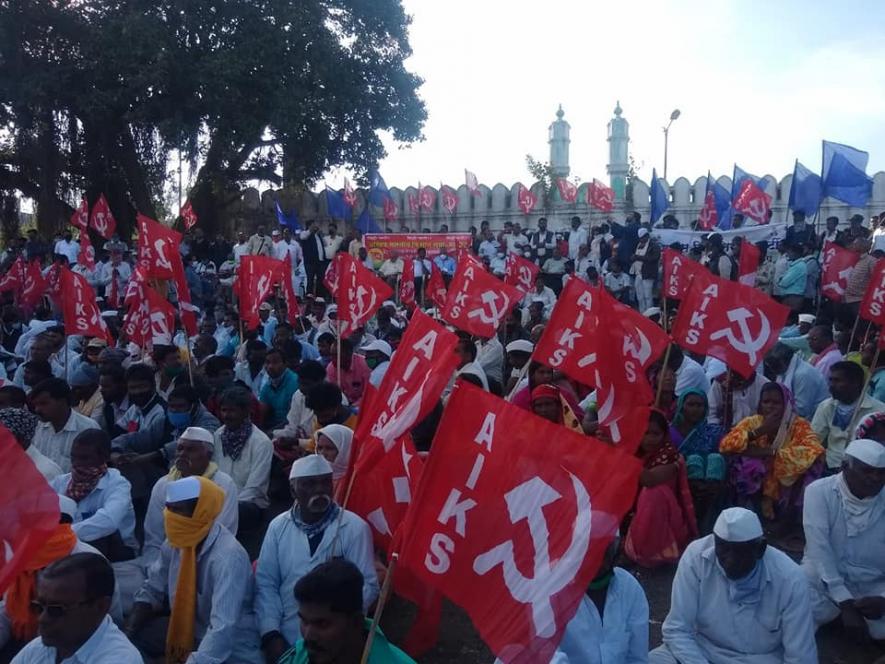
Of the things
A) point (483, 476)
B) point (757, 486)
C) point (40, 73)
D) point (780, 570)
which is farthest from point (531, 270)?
point (40, 73)

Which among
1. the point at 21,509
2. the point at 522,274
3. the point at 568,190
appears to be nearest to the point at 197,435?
the point at 21,509

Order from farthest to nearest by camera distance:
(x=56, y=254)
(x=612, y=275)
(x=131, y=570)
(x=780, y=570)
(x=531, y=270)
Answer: (x=56, y=254), (x=612, y=275), (x=531, y=270), (x=131, y=570), (x=780, y=570)

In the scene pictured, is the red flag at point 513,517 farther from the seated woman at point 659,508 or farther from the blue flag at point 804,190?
the blue flag at point 804,190

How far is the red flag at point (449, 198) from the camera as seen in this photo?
28.3 m

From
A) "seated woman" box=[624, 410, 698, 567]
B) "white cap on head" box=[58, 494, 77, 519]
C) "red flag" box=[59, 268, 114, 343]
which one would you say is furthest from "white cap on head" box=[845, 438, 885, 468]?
"red flag" box=[59, 268, 114, 343]

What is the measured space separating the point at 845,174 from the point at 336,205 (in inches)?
633

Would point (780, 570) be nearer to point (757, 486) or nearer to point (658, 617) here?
point (658, 617)

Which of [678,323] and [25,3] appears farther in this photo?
[25,3]

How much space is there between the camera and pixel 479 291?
891cm

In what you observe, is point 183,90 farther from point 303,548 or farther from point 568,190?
point 303,548

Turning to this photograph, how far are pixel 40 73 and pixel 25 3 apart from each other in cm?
189

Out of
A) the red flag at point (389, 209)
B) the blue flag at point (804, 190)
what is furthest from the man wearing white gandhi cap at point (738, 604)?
the red flag at point (389, 209)

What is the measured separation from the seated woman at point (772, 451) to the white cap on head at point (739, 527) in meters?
2.33

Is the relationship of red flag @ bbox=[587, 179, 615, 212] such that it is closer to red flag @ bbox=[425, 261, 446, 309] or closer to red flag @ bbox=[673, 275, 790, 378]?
red flag @ bbox=[425, 261, 446, 309]
